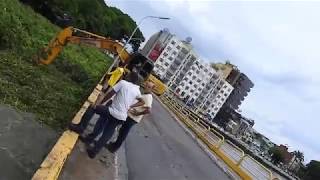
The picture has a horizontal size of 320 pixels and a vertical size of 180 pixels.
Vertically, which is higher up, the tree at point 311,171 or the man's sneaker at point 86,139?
the tree at point 311,171

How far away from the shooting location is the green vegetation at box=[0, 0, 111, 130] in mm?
12773

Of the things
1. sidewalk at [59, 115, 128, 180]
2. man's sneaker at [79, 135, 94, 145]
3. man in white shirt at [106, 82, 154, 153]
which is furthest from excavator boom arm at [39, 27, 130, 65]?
man's sneaker at [79, 135, 94, 145]

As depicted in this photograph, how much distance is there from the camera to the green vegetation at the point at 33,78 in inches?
503

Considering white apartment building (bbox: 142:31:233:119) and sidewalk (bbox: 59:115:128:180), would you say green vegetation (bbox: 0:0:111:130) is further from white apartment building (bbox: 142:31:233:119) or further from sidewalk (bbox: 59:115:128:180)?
white apartment building (bbox: 142:31:233:119)

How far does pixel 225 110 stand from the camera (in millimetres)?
199625

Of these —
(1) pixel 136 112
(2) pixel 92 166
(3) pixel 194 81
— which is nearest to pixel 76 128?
A: (2) pixel 92 166

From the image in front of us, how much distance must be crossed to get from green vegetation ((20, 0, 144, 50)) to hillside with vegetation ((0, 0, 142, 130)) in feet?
77.4

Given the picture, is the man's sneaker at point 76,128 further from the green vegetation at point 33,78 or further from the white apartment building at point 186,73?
the white apartment building at point 186,73

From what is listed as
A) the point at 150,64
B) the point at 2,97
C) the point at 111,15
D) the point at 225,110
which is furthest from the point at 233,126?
the point at 2,97

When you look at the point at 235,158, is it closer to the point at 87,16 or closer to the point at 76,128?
the point at 76,128

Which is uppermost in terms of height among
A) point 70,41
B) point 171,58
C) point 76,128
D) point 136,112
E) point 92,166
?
point 171,58

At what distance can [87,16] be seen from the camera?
253 feet

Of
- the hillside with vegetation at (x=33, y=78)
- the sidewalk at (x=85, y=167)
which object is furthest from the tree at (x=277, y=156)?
the sidewalk at (x=85, y=167)

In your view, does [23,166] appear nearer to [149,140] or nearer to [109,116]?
[109,116]
